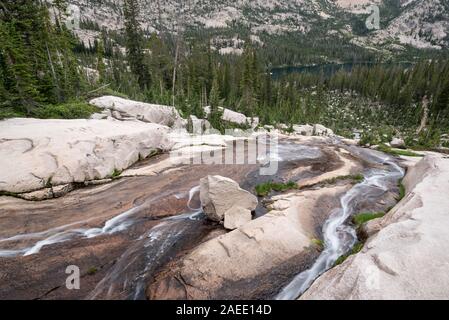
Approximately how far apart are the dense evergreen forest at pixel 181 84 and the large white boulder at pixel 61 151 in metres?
7.14

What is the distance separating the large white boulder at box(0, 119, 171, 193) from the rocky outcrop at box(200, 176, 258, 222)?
31.5ft

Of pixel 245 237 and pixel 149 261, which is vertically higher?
pixel 245 237

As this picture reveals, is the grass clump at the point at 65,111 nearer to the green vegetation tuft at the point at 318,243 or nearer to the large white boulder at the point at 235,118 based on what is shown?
the large white boulder at the point at 235,118

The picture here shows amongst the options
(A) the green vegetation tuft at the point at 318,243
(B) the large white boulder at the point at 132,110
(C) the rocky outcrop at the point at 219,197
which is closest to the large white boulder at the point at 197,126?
(B) the large white boulder at the point at 132,110

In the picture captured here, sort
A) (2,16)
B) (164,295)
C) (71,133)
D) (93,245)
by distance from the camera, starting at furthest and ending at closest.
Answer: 1. (2,16)
2. (71,133)
3. (93,245)
4. (164,295)

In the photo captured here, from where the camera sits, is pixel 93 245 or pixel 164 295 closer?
pixel 164 295

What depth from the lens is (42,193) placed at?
17.0 m

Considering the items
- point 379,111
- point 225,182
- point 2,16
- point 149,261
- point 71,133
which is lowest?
point 379,111

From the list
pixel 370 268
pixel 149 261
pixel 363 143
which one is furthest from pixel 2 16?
pixel 363 143

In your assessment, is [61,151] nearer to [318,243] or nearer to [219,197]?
[219,197]

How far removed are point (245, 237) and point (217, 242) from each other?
142cm

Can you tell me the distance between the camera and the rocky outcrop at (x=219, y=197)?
15570 mm

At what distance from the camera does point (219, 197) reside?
1561 centimetres
